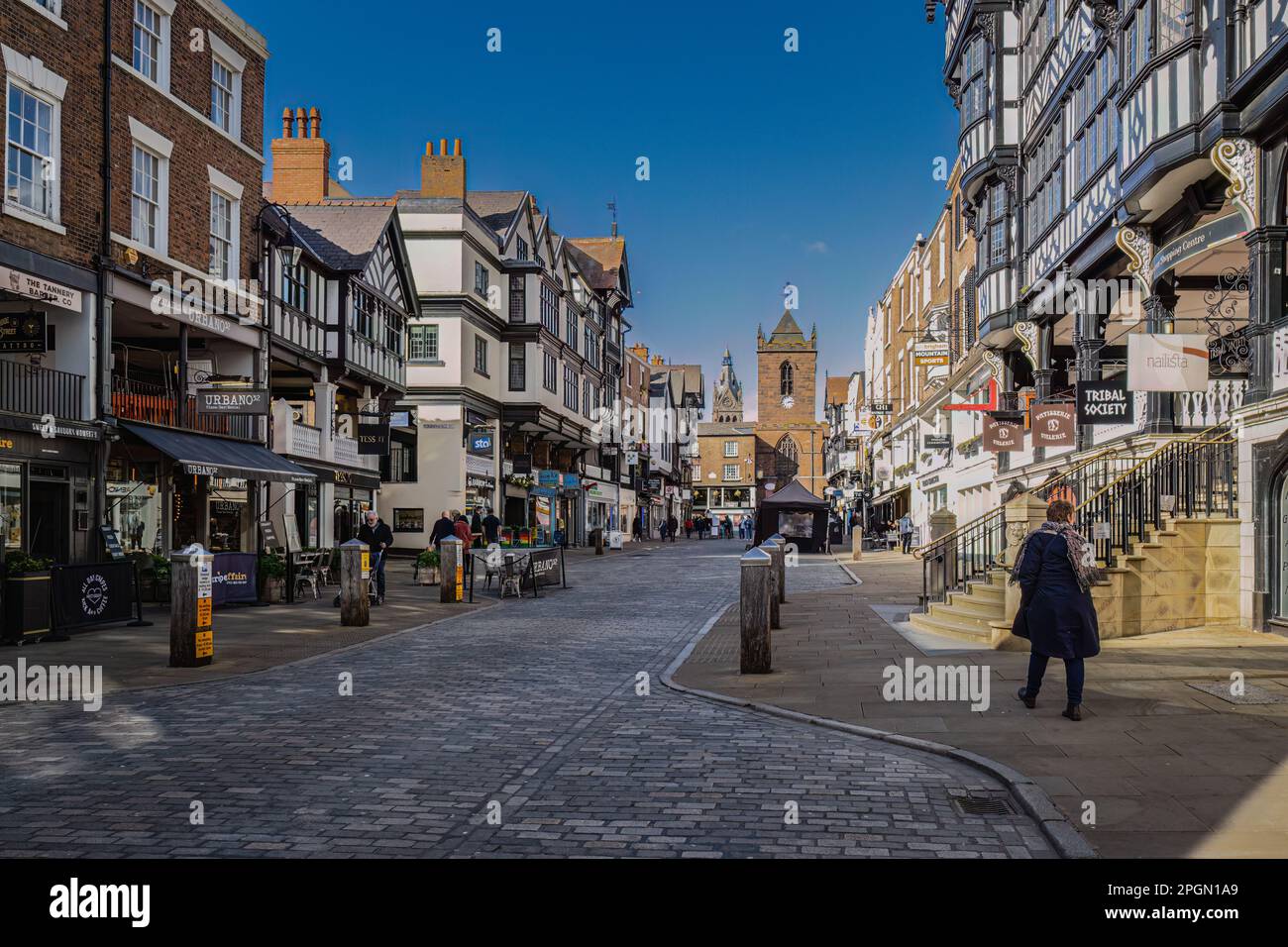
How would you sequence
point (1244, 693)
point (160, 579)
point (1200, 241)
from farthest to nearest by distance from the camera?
point (160, 579) < point (1200, 241) < point (1244, 693)

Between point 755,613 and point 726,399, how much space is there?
145m

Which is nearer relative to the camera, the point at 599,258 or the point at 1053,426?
the point at 1053,426

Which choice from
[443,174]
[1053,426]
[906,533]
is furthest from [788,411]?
[1053,426]

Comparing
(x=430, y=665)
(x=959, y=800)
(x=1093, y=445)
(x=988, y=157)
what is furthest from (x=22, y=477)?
(x=988, y=157)

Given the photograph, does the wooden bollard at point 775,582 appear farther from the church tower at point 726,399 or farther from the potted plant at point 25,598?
the church tower at point 726,399

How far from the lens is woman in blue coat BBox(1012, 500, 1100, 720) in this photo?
8.74m

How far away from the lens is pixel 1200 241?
14422mm

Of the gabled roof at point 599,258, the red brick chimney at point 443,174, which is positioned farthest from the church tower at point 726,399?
the red brick chimney at point 443,174

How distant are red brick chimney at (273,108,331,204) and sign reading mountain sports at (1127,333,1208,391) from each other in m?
28.7

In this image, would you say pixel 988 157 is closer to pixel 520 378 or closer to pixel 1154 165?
pixel 1154 165

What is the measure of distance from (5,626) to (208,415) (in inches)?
369

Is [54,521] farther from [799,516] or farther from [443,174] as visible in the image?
[799,516]

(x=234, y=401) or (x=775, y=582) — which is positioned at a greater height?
(x=234, y=401)

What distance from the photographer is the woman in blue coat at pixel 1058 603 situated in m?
8.74
